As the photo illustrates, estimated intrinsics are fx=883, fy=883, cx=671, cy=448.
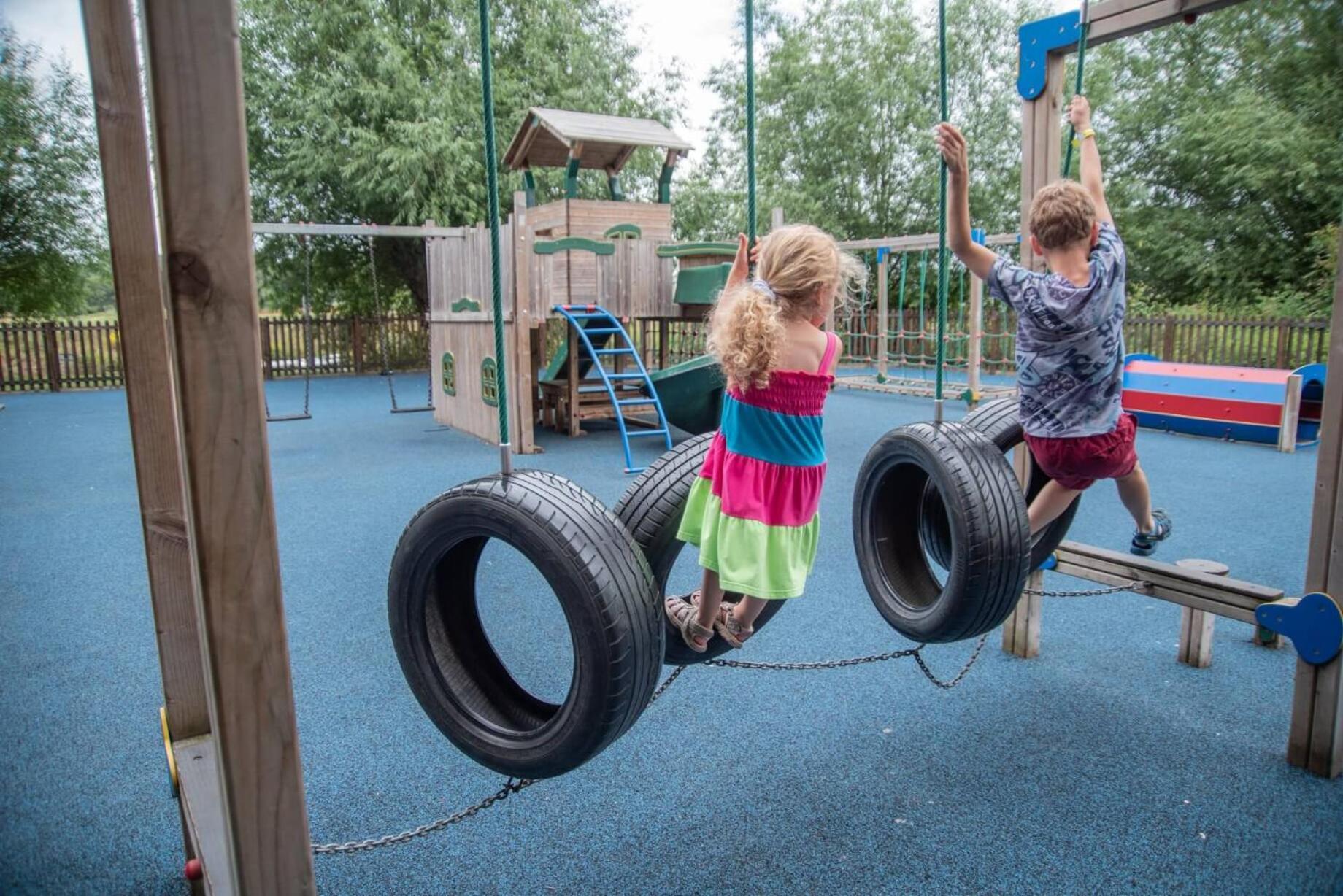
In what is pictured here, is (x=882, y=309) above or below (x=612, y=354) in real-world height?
above

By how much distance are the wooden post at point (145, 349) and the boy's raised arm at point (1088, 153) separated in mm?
2714

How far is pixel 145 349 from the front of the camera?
225cm

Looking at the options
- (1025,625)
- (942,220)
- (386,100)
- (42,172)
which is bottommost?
(1025,625)

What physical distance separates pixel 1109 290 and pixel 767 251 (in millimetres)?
1352

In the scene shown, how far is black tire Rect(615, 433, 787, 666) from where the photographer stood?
7.13 feet

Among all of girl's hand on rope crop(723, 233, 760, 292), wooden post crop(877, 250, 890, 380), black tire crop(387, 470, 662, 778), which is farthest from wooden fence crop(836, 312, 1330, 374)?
black tire crop(387, 470, 662, 778)

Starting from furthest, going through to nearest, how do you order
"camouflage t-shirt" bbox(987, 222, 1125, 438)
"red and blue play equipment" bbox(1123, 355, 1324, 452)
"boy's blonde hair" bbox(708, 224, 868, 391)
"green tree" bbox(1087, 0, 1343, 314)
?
"green tree" bbox(1087, 0, 1343, 314)
"red and blue play equipment" bbox(1123, 355, 1324, 452)
"camouflage t-shirt" bbox(987, 222, 1125, 438)
"boy's blonde hair" bbox(708, 224, 868, 391)

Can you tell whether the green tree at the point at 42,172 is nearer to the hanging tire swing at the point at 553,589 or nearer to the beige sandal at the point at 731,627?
the hanging tire swing at the point at 553,589

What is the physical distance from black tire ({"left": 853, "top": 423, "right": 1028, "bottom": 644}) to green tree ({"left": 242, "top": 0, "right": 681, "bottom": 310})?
15.2 metres

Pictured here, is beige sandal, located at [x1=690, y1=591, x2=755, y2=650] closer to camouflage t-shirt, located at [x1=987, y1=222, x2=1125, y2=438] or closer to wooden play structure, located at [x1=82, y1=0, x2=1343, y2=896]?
wooden play structure, located at [x1=82, y1=0, x2=1343, y2=896]

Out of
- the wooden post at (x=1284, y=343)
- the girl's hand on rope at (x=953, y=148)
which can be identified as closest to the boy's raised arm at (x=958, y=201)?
the girl's hand on rope at (x=953, y=148)

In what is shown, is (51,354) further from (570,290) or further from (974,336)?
(974,336)

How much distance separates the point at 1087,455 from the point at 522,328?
6975mm

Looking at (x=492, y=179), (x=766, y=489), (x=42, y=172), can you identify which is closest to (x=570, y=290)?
(x=42, y=172)
